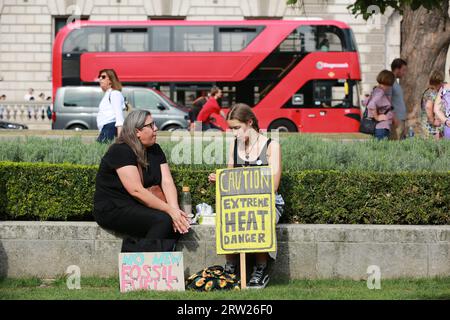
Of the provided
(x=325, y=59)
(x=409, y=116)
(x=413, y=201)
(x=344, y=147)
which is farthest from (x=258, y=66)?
(x=413, y=201)

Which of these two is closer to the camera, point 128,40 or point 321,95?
point 321,95

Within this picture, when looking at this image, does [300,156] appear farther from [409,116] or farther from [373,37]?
[373,37]

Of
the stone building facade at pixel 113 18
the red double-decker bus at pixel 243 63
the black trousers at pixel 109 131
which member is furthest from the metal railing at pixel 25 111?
the black trousers at pixel 109 131

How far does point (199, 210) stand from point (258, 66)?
19303mm

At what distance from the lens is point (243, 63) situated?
27.5 metres

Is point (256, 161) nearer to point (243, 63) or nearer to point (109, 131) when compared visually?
point (109, 131)

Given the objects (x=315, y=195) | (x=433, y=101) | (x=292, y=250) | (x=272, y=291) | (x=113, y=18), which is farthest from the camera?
(x=113, y=18)

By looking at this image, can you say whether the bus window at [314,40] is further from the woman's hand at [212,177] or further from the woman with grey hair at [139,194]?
the woman with grey hair at [139,194]

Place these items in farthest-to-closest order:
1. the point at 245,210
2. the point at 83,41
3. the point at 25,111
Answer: the point at 25,111 → the point at 83,41 → the point at 245,210

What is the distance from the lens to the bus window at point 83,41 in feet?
91.0

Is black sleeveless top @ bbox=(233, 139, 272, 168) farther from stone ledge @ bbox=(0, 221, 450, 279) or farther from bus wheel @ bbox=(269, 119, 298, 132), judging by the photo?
bus wheel @ bbox=(269, 119, 298, 132)

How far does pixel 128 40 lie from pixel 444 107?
16681 millimetres

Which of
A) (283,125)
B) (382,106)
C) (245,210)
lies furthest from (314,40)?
(245,210)

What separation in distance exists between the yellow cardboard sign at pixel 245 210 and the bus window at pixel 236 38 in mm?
19887
